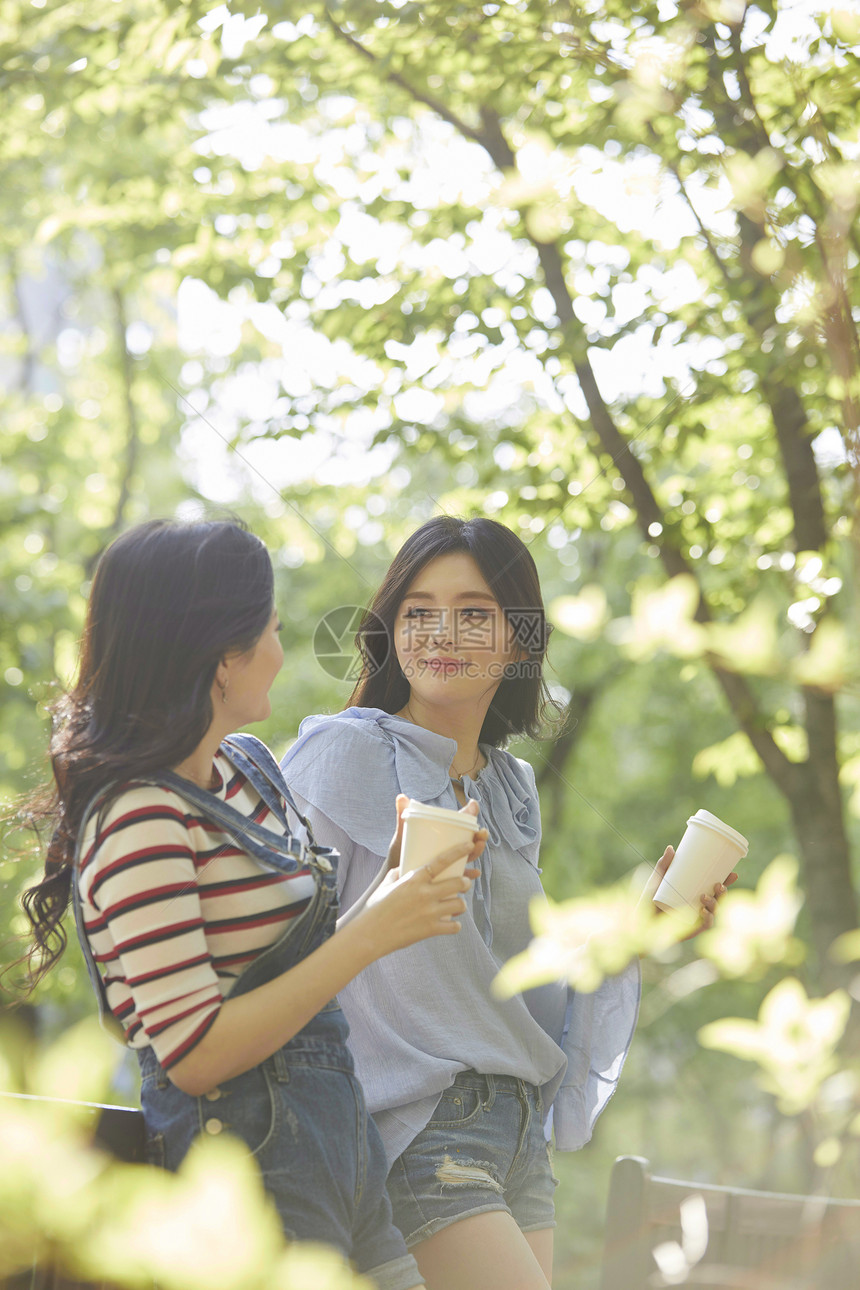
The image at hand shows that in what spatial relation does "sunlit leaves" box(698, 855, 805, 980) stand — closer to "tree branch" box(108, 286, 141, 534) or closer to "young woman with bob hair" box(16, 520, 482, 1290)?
"young woman with bob hair" box(16, 520, 482, 1290)

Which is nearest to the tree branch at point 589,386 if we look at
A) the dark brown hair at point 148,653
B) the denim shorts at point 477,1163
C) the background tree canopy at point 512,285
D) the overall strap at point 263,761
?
the background tree canopy at point 512,285

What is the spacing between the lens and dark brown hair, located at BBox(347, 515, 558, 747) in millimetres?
1688

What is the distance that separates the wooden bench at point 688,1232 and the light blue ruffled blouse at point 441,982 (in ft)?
1.36

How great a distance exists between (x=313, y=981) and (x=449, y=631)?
2.30 ft

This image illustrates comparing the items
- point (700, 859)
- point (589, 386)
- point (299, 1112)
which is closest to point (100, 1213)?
point (299, 1112)

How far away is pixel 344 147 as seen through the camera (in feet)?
10.4

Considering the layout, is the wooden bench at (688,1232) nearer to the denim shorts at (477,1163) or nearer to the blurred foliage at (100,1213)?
the denim shorts at (477,1163)

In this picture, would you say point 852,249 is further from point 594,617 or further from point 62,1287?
point 62,1287

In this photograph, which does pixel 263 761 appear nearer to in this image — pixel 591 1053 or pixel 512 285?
pixel 591 1053

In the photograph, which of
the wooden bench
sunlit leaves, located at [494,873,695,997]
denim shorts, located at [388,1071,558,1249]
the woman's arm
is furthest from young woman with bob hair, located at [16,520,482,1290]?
the wooden bench

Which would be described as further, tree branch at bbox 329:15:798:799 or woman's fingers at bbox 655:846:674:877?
tree branch at bbox 329:15:798:799

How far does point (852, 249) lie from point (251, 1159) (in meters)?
1.78

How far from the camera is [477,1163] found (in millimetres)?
1480
